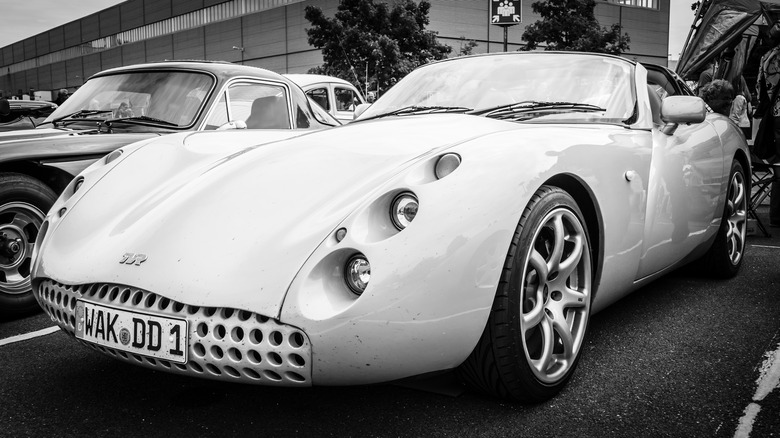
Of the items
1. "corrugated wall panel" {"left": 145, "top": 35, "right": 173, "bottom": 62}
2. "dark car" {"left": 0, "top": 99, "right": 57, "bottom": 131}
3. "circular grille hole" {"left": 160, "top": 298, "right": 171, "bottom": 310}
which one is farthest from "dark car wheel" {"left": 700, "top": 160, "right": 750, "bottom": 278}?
"corrugated wall panel" {"left": 145, "top": 35, "right": 173, "bottom": 62}

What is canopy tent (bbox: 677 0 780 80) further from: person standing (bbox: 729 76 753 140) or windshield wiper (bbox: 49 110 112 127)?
windshield wiper (bbox: 49 110 112 127)

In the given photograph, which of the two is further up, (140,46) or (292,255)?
(140,46)

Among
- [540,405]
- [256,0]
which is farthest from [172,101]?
[256,0]

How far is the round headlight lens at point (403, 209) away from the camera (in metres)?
2.02

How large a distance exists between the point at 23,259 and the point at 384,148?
2.57 metres

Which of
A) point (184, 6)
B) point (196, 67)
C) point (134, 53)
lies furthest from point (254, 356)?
point (134, 53)

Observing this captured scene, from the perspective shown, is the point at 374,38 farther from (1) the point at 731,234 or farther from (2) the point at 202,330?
(2) the point at 202,330

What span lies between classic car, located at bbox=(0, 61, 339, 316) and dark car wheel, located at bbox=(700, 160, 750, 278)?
2572mm

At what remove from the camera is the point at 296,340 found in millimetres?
1878

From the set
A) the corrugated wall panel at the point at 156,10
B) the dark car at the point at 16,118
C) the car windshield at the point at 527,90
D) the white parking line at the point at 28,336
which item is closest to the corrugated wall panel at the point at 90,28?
the corrugated wall panel at the point at 156,10

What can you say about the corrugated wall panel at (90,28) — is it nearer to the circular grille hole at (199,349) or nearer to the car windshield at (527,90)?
the car windshield at (527,90)

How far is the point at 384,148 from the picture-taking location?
237 centimetres

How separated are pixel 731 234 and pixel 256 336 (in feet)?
11.5

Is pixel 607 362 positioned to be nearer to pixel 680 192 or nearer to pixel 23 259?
pixel 680 192
